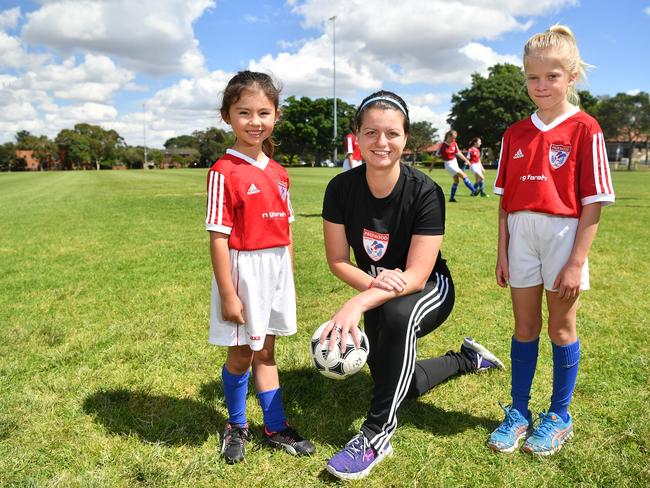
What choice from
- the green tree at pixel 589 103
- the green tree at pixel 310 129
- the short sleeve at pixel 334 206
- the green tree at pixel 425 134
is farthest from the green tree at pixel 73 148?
the short sleeve at pixel 334 206

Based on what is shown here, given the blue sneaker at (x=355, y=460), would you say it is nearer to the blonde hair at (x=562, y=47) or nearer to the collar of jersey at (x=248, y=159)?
the collar of jersey at (x=248, y=159)

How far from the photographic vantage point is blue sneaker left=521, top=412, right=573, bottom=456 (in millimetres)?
2730

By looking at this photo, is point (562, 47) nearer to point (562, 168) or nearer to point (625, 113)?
point (562, 168)

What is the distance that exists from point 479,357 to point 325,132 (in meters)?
91.7

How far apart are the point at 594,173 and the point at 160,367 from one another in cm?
325

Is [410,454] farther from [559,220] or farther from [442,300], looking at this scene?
[559,220]

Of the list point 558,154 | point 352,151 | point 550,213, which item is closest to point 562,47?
point 558,154

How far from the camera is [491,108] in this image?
2320 inches

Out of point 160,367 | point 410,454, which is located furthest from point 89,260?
point 410,454

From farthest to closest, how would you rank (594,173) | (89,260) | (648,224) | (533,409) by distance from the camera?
(648,224), (89,260), (533,409), (594,173)

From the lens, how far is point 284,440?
2.83m

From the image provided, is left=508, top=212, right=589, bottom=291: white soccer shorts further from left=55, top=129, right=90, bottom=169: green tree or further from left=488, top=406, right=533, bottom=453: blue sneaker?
left=55, top=129, right=90, bottom=169: green tree

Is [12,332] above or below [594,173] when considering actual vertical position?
below

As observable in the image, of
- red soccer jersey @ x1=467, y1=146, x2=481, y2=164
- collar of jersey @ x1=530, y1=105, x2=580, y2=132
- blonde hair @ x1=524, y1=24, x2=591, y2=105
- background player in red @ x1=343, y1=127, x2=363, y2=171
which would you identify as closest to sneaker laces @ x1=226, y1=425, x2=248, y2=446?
collar of jersey @ x1=530, y1=105, x2=580, y2=132
